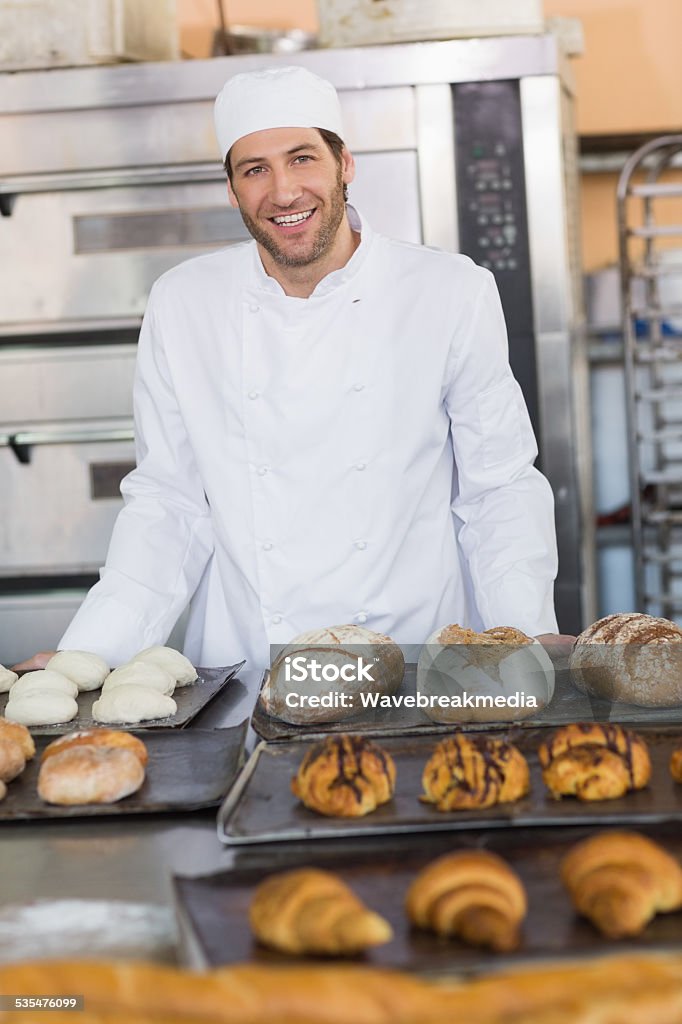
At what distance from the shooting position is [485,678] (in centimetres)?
120

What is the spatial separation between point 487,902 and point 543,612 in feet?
3.18

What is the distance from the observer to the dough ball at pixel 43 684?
1.32 metres

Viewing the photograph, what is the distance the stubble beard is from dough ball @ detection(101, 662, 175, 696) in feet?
2.34

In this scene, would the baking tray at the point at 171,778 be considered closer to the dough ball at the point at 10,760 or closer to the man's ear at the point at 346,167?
the dough ball at the point at 10,760

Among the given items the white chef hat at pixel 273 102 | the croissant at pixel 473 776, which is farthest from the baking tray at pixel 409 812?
the white chef hat at pixel 273 102

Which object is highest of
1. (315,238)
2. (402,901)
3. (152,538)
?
(315,238)

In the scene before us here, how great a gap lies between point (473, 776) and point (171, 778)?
1.02 feet

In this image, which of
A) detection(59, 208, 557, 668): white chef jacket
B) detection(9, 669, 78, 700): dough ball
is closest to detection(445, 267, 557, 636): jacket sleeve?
detection(59, 208, 557, 668): white chef jacket

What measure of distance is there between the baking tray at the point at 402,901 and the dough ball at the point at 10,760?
0.31 meters

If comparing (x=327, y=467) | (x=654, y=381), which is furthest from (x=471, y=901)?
(x=654, y=381)

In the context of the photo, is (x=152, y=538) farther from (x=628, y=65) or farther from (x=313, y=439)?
(x=628, y=65)

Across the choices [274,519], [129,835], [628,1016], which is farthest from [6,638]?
[628,1016]

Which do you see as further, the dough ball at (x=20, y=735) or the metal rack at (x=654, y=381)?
the metal rack at (x=654, y=381)

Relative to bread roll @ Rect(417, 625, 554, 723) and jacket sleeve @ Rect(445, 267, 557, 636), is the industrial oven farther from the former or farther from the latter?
bread roll @ Rect(417, 625, 554, 723)
